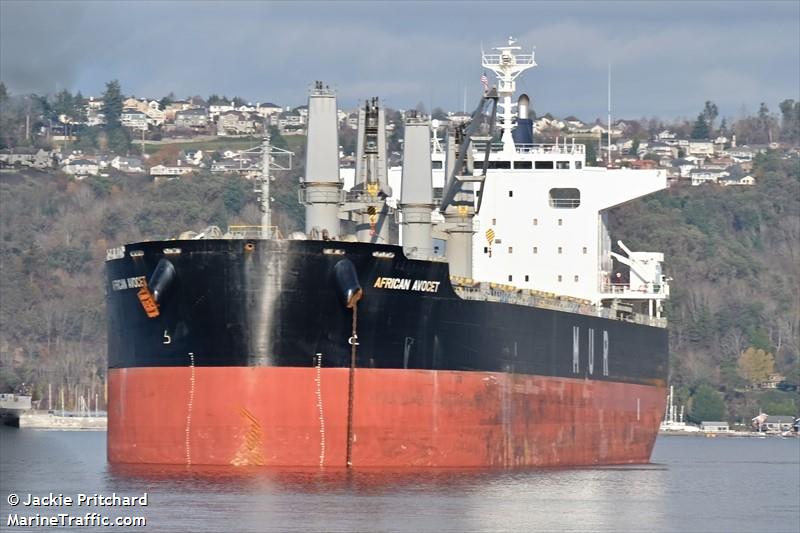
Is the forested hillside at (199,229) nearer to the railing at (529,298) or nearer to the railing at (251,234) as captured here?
the railing at (529,298)

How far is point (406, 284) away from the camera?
1502 inches

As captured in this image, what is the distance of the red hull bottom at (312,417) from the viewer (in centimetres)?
3669

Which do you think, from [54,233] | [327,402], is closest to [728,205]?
[54,233]

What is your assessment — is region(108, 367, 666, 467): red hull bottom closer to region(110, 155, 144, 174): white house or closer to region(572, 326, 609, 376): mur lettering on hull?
region(572, 326, 609, 376): mur lettering on hull

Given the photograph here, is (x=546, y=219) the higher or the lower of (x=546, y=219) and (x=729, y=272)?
the lower

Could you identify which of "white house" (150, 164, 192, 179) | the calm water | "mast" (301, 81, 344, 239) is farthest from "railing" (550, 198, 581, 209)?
"white house" (150, 164, 192, 179)

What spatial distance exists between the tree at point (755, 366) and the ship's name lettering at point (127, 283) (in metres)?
78.6

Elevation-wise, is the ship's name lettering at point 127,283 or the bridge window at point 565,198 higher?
the bridge window at point 565,198

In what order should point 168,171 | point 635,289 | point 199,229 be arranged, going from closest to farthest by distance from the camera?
point 635,289, point 199,229, point 168,171

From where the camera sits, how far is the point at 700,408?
107m

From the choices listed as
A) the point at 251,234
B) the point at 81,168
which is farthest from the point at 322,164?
the point at 81,168

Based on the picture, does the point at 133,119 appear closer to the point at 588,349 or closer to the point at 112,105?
the point at 112,105

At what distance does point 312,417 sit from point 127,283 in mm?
5077

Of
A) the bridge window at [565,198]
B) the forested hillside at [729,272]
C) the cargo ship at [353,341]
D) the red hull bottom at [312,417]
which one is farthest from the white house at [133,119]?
the red hull bottom at [312,417]
